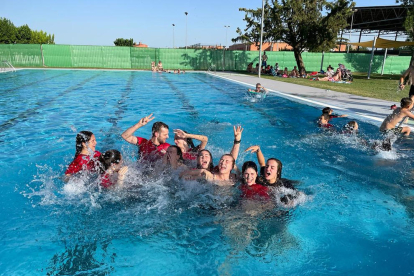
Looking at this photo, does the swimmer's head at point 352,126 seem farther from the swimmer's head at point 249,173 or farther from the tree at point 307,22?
the tree at point 307,22

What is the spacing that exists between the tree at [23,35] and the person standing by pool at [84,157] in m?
48.3

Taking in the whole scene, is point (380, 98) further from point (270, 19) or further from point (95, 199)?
point (270, 19)

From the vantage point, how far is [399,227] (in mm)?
3340

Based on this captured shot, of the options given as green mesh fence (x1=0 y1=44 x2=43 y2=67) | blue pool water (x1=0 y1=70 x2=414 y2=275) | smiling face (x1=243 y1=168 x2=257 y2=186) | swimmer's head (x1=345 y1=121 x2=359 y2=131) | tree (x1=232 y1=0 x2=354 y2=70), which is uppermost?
tree (x1=232 y1=0 x2=354 y2=70)

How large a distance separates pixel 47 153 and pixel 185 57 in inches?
946

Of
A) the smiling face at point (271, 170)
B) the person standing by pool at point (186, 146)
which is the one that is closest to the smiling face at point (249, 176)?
the smiling face at point (271, 170)

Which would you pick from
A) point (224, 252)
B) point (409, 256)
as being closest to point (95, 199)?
point (224, 252)

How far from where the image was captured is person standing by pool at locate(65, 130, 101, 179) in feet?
12.6

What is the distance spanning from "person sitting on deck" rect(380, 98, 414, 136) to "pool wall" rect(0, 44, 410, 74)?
23.0 meters

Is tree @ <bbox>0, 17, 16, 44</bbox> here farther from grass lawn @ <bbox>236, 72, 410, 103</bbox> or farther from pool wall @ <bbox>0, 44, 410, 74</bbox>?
grass lawn @ <bbox>236, 72, 410, 103</bbox>

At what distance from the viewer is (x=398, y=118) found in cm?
594

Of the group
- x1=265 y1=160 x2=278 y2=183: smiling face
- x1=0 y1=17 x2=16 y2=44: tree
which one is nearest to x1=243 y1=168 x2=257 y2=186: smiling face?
x1=265 y1=160 x2=278 y2=183: smiling face

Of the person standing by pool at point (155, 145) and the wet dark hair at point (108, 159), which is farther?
the person standing by pool at point (155, 145)

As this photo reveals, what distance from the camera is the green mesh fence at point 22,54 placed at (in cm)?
2553
